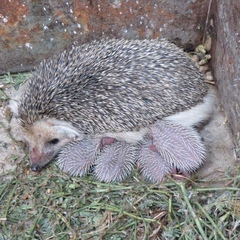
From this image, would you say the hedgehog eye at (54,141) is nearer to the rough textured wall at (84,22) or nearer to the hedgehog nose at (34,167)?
the hedgehog nose at (34,167)

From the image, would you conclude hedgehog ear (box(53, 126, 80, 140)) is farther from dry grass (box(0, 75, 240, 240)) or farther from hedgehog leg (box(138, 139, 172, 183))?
hedgehog leg (box(138, 139, 172, 183))

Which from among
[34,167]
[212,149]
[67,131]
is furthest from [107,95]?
[212,149]

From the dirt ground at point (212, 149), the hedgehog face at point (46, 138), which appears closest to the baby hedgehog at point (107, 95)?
the hedgehog face at point (46, 138)

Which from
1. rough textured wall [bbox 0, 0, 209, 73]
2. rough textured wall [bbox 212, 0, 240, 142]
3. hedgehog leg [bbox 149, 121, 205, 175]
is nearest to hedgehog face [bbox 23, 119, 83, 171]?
hedgehog leg [bbox 149, 121, 205, 175]

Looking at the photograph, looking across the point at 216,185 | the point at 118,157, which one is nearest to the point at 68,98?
the point at 118,157

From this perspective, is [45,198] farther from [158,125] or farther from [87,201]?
[158,125]
